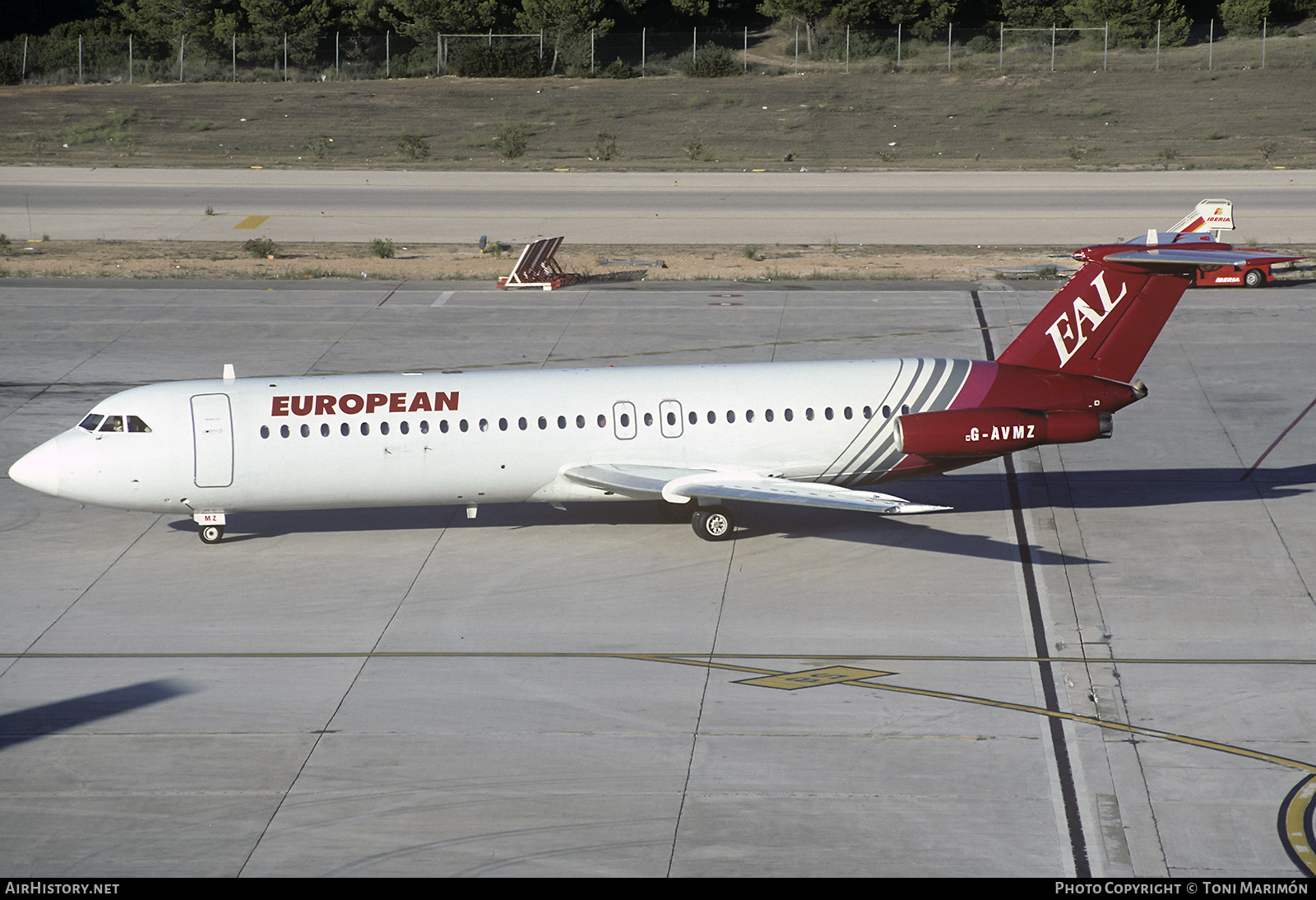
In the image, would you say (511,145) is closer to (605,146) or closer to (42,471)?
(605,146)

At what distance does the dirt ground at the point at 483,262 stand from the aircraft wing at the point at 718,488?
25094mm

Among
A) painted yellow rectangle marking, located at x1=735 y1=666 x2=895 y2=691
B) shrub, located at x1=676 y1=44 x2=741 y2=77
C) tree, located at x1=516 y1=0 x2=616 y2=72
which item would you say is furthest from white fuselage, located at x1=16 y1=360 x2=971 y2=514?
tree, located at x1=516 y1=0 x2=616 y2=72

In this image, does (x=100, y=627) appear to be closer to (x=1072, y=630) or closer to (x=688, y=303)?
(x=1072, y=630)

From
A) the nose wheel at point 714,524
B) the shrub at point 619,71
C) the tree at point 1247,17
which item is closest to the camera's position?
the nose wheel at point 714,524

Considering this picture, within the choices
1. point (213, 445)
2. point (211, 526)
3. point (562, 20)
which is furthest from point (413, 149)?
point (213, 445)

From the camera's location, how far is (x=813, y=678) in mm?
18906

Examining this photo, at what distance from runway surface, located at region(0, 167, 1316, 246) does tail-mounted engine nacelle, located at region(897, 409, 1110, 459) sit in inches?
1258

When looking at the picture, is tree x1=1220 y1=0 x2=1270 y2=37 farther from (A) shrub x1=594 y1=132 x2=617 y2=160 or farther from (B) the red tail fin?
(B) the red tail fin

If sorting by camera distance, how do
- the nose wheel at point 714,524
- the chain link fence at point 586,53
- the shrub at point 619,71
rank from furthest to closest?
the shrub at point 619,71
the chain link fence at point 586,53
the nose wheel at point 714,524

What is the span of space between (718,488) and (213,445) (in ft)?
28.6

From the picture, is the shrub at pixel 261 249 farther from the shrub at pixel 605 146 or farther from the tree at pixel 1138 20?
the tree at pixel 1138 20

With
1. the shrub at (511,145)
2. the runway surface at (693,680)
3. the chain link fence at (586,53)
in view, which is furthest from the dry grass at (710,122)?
the runway surface at (693,680)

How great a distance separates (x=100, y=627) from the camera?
21062 millimetres

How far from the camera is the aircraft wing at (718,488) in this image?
2247cm
